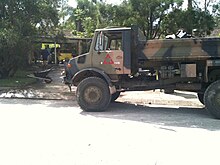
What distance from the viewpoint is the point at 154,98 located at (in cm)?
1138

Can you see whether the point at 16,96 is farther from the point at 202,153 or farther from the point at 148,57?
the point at 202,153

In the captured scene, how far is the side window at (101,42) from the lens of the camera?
9.09 m

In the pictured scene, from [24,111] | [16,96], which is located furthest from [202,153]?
[16,96]

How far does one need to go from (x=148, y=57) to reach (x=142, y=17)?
1037 centimetres

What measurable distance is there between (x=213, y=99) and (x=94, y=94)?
3384mm

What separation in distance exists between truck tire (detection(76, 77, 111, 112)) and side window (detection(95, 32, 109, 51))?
0.93m

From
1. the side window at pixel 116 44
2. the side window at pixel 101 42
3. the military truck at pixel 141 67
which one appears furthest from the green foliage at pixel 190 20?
the side window at pixel 101 42

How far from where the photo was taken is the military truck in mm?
8250

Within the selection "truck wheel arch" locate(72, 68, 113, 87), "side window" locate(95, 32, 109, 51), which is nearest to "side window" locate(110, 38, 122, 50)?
"side window" locate(95, 32, 109, 51)

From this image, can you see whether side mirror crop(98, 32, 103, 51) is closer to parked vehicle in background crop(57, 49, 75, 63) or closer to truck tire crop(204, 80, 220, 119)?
truck tire crop(204, 80, 220, 119)

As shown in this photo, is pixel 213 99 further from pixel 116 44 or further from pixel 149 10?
pixel 149 10

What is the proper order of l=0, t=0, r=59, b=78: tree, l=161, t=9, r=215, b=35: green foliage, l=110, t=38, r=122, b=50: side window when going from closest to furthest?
l=110, t=38, r=122, b=50: side window
l=0, t=0, r=59, b=78: tree
l=161, t=9, r=215, b=35: green foliage

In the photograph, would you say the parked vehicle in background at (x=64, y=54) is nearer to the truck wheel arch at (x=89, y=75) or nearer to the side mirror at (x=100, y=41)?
the truck wheel arch at (x=89, y=75)

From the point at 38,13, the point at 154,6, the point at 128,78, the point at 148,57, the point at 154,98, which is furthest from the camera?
the point at 154,6
